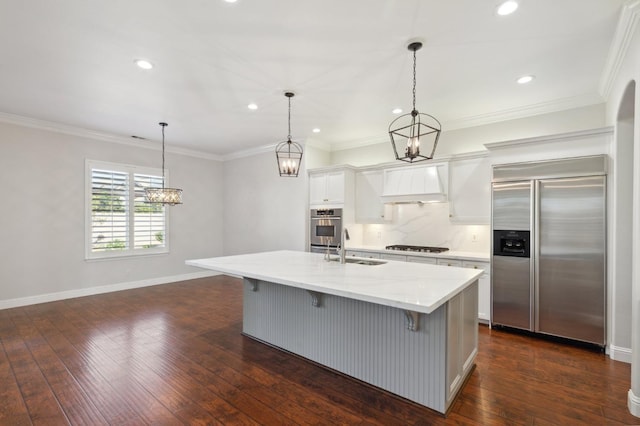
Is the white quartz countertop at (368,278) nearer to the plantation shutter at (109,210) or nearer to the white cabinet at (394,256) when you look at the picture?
the white cabinet at (394,256)

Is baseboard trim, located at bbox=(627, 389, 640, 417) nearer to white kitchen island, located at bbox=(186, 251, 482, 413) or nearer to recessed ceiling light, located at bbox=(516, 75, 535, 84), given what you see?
white kitchen island, located at bbox=(186, 251, 482, 413)

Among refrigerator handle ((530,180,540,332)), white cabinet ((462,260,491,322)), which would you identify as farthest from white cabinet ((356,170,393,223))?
refrigerator handle ((530,180,540,332))

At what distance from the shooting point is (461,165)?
14.2 feet

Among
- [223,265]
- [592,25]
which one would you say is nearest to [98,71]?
[223,265]

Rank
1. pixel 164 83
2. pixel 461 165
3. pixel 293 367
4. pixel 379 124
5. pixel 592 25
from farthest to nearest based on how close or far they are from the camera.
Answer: pixel 379 124
pixel 461 165
pixel 164 83
pixel 293 367
pixel 592 25

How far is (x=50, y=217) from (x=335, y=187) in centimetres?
472

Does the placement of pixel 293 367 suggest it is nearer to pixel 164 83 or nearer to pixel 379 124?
pixel 164 83

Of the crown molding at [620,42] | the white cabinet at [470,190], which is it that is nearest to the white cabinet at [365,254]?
the white cabinet at [470,190]

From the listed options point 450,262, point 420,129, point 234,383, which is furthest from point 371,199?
point 234,383

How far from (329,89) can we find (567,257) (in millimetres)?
3259

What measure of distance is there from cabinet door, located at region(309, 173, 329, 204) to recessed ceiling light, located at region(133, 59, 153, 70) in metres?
3.24

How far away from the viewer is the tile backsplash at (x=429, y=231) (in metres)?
4.54

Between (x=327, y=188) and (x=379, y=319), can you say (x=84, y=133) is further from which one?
(x=379, y=319)

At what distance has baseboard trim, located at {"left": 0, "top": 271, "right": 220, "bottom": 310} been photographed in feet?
Result: 15.2
